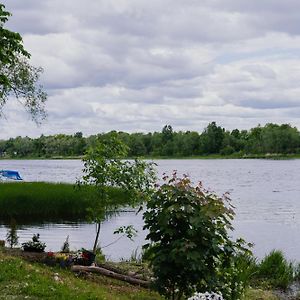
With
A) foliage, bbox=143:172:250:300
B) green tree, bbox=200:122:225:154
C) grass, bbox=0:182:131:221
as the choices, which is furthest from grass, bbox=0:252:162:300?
green tree, bbox=200:122:225:154

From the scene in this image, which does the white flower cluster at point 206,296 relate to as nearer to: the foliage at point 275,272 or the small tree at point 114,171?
the small tree at point 114,171

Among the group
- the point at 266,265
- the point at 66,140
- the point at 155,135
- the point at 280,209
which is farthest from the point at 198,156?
the point at 266,265

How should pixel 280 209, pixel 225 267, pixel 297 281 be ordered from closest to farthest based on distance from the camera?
pixel 225 267 → pixel 297 281 → pixel 280 209

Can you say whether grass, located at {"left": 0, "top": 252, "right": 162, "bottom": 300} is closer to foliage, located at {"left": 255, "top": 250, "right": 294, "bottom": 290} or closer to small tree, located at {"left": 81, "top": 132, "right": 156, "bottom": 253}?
small tree, located at {"left": 81, "top": 132, "right": 156, "bottom": 253}

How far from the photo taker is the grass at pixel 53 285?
1036cm

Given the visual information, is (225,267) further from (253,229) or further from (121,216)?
(121,216)

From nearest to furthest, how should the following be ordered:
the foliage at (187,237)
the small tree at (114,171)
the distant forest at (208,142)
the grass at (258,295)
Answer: the foliage at (187,237) < the grass at (258,295) < the small tree at (114,171) < the distant forest at (208,142)

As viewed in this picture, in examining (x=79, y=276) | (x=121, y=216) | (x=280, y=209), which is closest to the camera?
(x=79, y=276)

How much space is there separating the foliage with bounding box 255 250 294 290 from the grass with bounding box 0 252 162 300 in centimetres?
541

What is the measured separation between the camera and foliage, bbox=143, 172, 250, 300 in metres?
9.62

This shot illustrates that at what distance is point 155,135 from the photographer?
183375mm

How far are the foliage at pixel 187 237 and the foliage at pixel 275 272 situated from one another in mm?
7096

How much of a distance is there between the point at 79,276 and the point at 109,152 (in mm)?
4094

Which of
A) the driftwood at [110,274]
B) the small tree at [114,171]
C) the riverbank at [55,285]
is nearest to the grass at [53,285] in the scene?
the riverbank at [55,285]
